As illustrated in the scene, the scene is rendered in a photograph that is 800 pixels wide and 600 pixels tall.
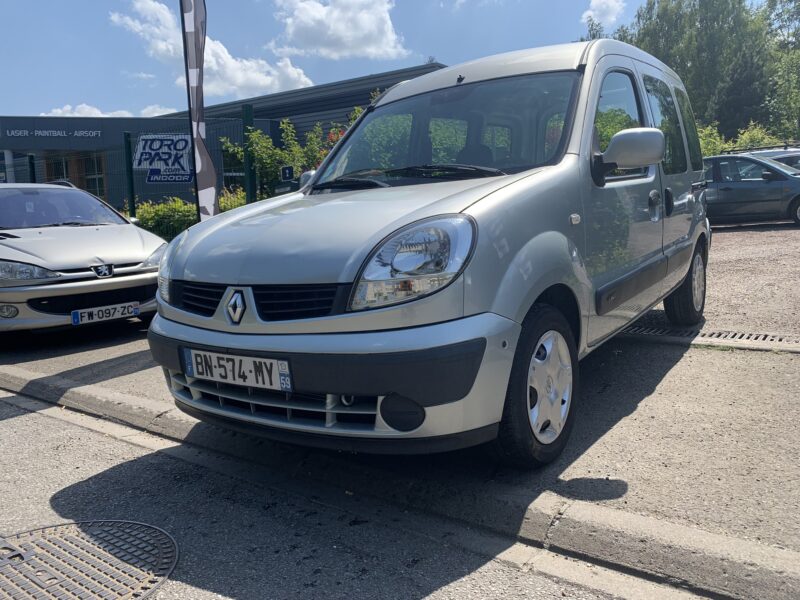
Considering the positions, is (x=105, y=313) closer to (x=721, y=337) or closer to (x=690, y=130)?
(x=721, y=337)

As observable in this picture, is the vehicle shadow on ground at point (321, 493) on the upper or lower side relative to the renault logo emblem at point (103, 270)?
lower

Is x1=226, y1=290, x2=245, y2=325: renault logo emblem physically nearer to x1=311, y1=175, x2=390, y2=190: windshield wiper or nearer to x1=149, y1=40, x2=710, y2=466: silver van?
x1=149, y1=40, x2=710, y2=466: silver van

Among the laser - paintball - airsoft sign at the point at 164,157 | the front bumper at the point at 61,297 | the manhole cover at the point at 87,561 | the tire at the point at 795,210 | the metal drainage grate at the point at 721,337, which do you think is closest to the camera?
the manhole cover at the point at 87,561

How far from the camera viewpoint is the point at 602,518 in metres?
2.58

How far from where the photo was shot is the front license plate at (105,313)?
591 centimetres

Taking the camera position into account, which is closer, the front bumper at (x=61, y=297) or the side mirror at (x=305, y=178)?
the side mirror at (x=305, y=178)

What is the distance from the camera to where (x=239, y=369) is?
2.79m

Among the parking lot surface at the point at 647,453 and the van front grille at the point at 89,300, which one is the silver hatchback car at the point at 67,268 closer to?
the van front grille at the point at 89,300

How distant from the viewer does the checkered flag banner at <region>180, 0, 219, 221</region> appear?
6.54 metres

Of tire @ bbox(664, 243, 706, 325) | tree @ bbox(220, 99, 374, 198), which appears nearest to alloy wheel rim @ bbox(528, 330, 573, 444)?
tire @ bbox(664, 243, 706, 325)

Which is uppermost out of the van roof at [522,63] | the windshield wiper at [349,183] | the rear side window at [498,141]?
the van roof at [522,63]

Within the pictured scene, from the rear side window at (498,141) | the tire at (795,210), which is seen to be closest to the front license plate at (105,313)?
the rear side window at (498,141)

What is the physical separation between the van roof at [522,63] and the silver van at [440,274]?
0.02 m

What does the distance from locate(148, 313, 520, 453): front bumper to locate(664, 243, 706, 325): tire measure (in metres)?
3.23
